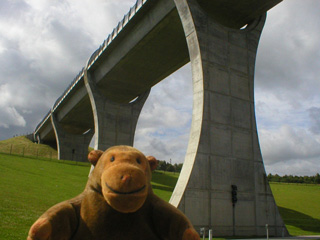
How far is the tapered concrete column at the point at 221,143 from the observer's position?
1454 cm

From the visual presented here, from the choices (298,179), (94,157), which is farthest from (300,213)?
(298,179)

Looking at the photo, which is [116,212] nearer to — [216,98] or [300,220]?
[216,98]

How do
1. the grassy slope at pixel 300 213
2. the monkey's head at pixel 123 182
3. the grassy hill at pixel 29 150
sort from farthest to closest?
the grassy hill at pixel 29 150, the grassy slope at pixel 300 213, the monkey's head at pixel 123 182

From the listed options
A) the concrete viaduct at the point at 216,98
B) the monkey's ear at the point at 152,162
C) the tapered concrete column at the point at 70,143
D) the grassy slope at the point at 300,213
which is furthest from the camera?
the tapered concrete column at the point at 70,143

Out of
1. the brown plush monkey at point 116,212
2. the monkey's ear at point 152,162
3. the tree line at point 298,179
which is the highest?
the tree line at point 298,179

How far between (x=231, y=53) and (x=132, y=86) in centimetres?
1636

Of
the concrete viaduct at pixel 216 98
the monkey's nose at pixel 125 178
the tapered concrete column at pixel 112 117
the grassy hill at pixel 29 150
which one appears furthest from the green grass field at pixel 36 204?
the grassy hill at pixel 29 150

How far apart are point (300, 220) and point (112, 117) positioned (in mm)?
21347

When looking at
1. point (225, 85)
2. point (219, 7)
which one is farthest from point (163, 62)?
point (225, 85)

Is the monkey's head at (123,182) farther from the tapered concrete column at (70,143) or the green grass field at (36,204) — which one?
the tapered concrete column at (70,143)

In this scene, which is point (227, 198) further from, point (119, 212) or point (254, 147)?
point (119, 212)

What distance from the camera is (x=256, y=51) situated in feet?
63.4

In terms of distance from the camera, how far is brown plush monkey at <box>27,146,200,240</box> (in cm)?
355

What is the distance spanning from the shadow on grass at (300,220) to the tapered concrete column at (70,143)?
125 ft
